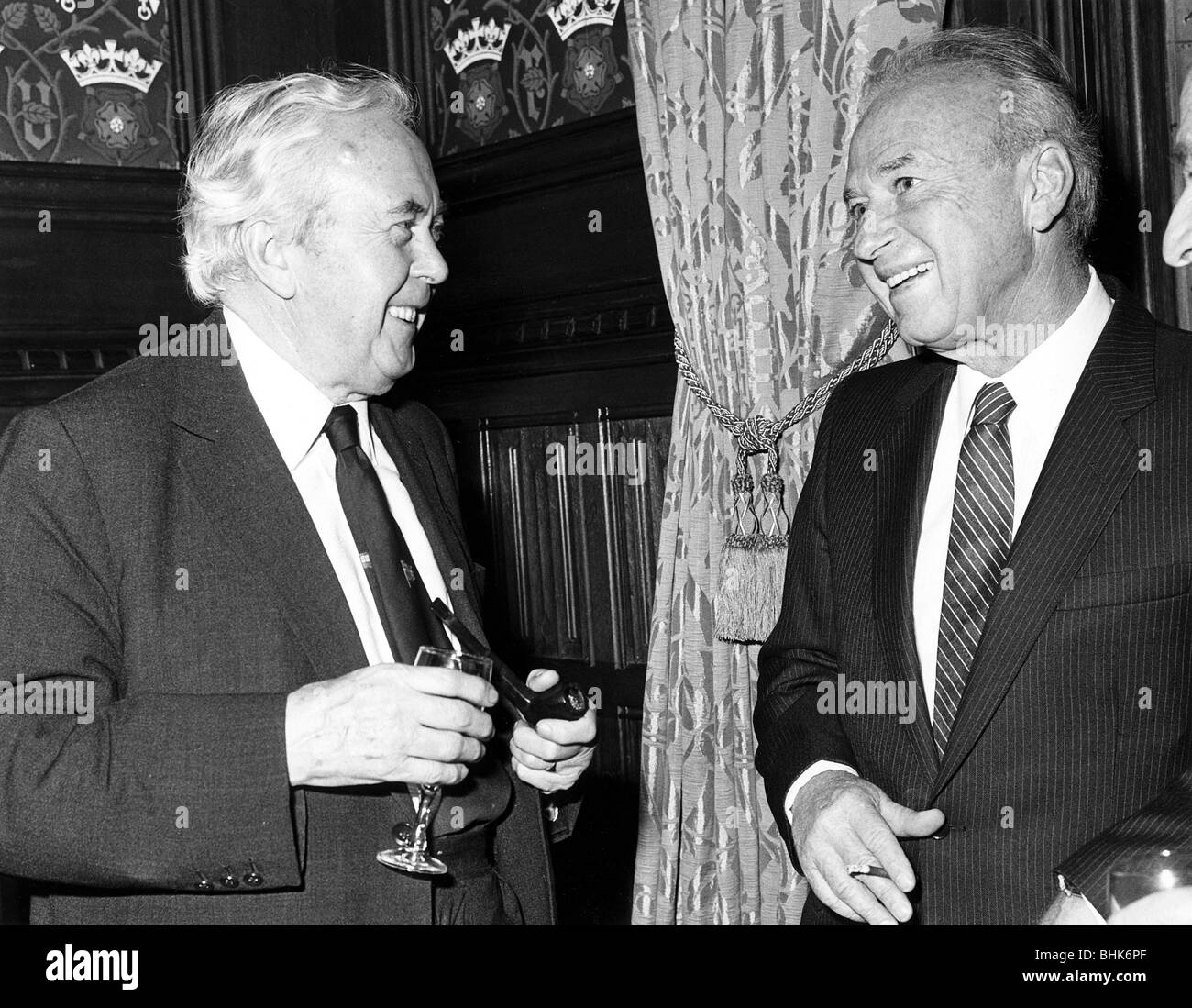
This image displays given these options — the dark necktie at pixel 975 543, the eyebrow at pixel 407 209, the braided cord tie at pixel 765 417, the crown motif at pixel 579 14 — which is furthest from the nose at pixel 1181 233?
the crown motif at pixel 579 14

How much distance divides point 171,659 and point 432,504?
1.85 feet

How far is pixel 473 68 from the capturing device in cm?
378

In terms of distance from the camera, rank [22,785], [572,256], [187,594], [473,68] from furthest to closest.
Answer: [473,68], [572,256], [187,594], [22,785]

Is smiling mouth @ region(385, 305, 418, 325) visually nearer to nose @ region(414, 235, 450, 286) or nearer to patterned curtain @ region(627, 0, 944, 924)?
nose @ region(414, 235, 450, 286)

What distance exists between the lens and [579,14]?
136 inches

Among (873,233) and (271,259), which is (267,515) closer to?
(271,259)

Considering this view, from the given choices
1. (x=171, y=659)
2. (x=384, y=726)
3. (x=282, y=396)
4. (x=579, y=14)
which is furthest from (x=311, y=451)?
(x=579, y=14)

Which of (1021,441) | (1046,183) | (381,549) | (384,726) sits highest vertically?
(1046,183)

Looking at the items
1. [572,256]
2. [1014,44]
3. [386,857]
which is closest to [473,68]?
[572,256]

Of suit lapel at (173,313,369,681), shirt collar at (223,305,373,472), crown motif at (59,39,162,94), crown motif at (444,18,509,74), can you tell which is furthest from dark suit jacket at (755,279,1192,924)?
crown motif at (59,39,162,94)

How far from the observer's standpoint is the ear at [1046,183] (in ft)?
6.30

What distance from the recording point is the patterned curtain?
8.91ft
